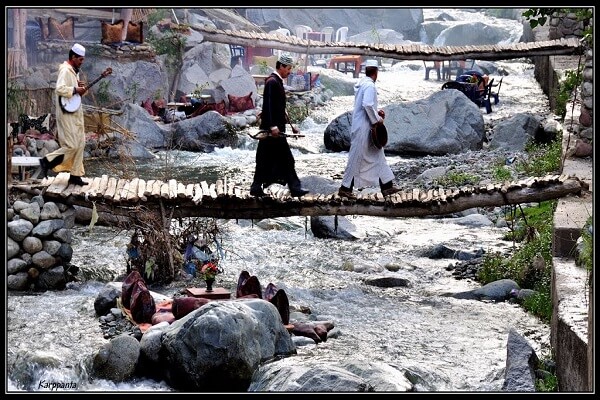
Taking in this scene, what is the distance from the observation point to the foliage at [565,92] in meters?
15.1

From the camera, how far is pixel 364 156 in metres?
10.4

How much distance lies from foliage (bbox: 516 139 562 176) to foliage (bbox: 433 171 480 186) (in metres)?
0.66

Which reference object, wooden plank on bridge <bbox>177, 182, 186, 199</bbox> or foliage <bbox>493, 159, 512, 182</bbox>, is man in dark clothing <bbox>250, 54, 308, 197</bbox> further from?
foliage <bbox>493, 159, 512, 182</bbox>

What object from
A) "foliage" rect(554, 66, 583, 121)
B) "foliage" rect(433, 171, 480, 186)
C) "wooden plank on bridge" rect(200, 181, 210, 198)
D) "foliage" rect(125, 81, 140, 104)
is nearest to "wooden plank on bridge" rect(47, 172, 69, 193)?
"wooden plank on bridge" rect(200, 181, 210, 198)

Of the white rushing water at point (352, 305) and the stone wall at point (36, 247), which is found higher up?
the stone wall at point (36, 247)

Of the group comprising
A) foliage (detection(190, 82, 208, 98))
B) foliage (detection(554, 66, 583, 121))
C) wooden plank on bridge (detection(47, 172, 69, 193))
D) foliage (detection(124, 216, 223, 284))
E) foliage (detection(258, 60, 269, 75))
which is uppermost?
foliage (detection(258, 60, 269, 75))

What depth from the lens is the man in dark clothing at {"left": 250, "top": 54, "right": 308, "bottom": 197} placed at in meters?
9.81

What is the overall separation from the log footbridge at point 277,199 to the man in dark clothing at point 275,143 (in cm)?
18

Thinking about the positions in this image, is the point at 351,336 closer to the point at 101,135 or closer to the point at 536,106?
the point at 101,135

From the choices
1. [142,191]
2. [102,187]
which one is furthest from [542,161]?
[102,187]

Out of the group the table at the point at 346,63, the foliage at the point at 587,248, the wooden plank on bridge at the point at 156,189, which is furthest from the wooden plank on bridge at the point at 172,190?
the table at the point at 346,63

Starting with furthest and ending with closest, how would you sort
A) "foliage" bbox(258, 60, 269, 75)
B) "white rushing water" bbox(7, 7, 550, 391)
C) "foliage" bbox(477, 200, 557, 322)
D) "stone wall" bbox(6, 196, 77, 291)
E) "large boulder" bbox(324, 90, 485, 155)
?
"foliage" bbox(258, 60, 269, 75) < "large boulder" bbox(324, 90, 485, 155) < "stone wall" bbox(6, 196, 77, 291) < "foliage" bbox(477, 200, 557, 322) < "white rushing water" bbox(7, 7, 550, 391)

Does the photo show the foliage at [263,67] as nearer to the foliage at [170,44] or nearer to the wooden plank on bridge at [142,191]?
the foliage at [170,44]
